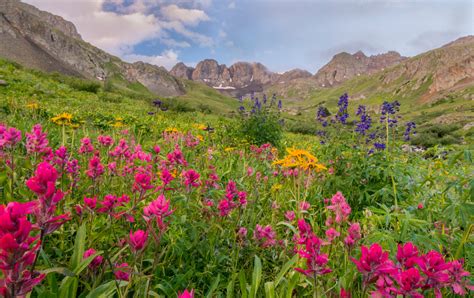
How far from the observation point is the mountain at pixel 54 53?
64.9 m

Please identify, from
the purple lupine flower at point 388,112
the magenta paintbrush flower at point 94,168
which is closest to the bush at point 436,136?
the purple lupine flower at point 388,112

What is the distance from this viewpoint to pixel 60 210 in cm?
186

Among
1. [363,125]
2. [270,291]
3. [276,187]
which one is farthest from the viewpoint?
[363,125]

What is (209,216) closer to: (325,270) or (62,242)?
(62,242)

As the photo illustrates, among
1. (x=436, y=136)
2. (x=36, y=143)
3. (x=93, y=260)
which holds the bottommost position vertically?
(x=436, y=136)

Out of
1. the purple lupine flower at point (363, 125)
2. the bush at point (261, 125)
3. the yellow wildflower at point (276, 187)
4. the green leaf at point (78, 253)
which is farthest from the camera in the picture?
the bush at point (261, 125)

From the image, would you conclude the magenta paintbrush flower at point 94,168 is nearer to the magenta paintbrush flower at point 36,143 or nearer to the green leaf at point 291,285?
the magenta paintbrush flower at point 36,143

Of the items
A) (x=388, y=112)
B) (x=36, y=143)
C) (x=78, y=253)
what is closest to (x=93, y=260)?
(x=78, y=253)

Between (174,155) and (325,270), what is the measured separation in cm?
149

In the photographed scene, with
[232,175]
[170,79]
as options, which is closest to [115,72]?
[170,79]

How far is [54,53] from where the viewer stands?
323 feet

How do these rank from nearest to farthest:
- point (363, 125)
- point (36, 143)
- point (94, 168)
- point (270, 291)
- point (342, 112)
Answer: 1. point (270, 291)
2. point (94, 168)
3. point (36, 143)
4. point (363, 125)
5. point (342, 112)

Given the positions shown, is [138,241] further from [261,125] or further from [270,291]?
[261,125]

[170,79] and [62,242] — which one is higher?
[170,79]
